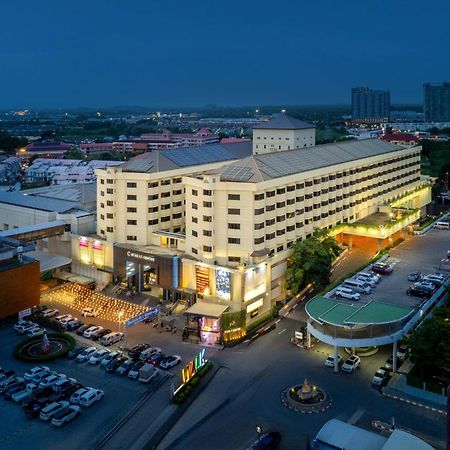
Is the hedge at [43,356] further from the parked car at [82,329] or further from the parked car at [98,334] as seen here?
the parked car at [98,334]

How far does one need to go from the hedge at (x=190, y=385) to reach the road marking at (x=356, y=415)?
5893 millimetres

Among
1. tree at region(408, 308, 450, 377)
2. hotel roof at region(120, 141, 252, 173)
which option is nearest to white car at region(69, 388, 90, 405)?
tree at region(408, 308, 450, 377)

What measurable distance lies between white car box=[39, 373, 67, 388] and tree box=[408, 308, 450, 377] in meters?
13.7

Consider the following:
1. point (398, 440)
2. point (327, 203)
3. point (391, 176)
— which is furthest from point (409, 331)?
point (391, 176)

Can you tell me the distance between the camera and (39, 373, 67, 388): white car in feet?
69.8

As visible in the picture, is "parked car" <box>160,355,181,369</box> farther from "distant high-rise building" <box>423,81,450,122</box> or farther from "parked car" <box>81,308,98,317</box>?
"distant high-rise building" <box>423,81,450,122</box>

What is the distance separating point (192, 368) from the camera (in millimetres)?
21812

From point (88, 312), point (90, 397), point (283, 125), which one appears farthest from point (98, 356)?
point (283, 125)

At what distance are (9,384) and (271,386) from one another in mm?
10120

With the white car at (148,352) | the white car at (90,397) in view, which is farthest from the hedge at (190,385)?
the white car at (90,397)

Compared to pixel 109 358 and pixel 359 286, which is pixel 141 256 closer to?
pixel 109 358

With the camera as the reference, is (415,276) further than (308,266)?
Yes

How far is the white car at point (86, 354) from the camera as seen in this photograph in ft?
77.9

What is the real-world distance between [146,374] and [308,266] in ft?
35.7
